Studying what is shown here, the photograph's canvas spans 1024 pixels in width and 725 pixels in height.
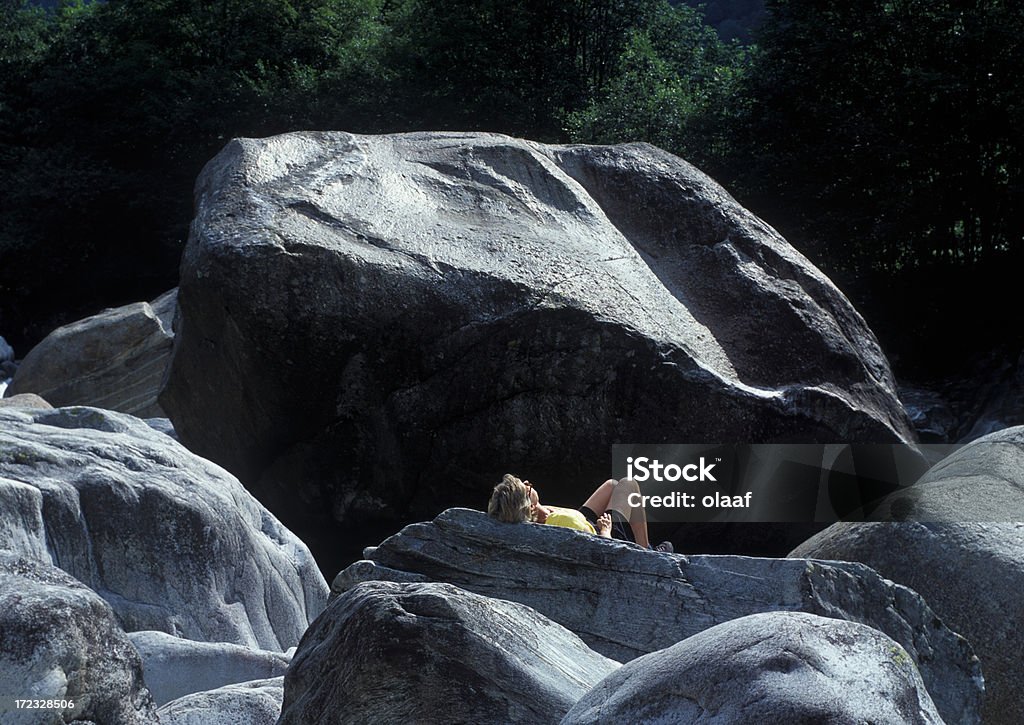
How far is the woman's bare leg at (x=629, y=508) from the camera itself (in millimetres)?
6734

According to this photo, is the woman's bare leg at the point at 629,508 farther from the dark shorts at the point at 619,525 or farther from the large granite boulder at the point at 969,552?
the large granite boulder at the point at 969,552

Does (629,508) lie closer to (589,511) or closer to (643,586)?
(589,511)

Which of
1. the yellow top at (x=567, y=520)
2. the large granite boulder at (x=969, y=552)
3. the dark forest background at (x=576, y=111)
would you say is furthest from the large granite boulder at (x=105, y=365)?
the large granite boulder at (x=969, y=552)

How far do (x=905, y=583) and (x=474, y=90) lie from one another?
54.8ft

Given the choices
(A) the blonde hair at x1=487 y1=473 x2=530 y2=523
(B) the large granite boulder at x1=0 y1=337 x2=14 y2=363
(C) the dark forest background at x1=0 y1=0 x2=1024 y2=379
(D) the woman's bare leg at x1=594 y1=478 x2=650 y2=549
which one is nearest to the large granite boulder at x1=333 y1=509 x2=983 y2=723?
(A) the blonde hair at x1=487 y1=473 x2=530 y2=523

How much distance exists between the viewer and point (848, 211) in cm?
1616

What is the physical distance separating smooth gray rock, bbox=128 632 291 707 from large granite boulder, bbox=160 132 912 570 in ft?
8.85

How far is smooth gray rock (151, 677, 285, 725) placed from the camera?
410 centimetres

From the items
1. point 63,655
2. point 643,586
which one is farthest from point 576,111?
point 63,655

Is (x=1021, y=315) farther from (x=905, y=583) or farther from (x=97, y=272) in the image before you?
(x=97, y=272)

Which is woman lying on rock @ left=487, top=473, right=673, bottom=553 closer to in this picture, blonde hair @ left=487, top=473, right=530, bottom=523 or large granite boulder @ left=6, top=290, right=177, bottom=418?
blonde hair @ left=487, top=473, right=530, bottom=523

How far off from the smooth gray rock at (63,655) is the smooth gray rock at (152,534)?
1.97 meters

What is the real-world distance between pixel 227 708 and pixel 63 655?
100cm

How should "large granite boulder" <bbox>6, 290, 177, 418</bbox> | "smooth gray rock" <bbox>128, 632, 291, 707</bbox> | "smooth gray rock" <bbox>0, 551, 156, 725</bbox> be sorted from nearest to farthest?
"smooth gray rock" <bbox>0, 551, 156, 725</bbox> < "smooth gray rock" <bbox>128, 632, 291, 707</bbox> < "large granite boulder" <bbox>6, 290, 177, 418</bbox>
